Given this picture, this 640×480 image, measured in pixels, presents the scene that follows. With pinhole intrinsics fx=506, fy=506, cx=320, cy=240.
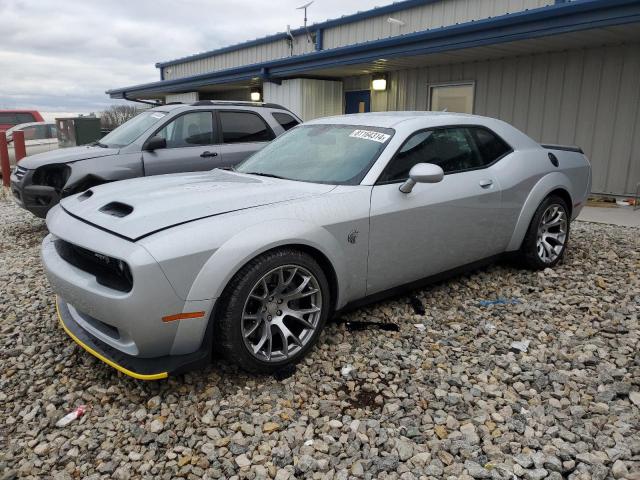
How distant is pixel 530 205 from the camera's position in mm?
4445

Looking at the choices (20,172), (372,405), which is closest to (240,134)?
(20,172)

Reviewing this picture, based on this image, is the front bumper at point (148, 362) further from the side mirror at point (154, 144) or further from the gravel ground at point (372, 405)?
the side mirror at point (154, 144)

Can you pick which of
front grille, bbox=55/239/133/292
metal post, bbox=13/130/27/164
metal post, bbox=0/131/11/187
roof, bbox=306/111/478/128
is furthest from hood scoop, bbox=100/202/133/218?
metal post, bbox=13/130/27/164

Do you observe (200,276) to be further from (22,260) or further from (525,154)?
(22,260)

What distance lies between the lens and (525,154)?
4523mm

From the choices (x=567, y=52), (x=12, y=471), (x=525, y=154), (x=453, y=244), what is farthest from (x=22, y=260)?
(x=567, y=52)

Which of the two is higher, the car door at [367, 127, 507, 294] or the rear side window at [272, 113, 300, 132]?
the rear side window at [272, 113, 300, 132]

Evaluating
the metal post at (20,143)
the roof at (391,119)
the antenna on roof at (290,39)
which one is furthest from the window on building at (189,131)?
the antenna on roof at (290,39)

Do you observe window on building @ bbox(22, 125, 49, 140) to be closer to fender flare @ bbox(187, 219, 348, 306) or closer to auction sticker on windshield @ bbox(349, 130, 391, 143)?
auction sticker on windshield @ bbox(349, 130, 391, 143)

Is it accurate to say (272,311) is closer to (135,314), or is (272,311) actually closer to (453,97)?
(135,314)

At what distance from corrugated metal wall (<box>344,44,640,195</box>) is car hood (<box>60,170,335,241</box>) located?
694 centimetres

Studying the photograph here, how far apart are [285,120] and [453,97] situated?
4.48 metres

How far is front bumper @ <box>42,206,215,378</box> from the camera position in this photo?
8.09ft

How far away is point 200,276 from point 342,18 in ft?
40.7
